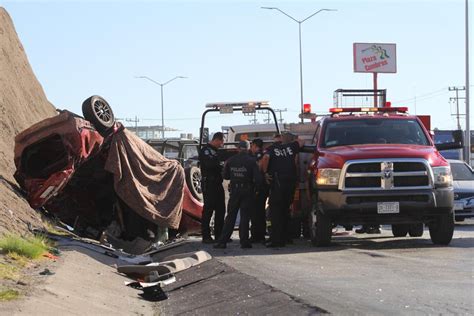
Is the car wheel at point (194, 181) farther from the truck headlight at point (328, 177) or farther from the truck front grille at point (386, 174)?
the truck front grille at point (386, 174)

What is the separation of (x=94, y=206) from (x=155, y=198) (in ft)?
4.80

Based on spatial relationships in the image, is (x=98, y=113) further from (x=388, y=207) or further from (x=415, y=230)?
(x=415, y=230)

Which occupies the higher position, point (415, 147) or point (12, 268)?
point (415, 147)

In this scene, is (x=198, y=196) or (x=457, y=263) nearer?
(x=457, y=263)

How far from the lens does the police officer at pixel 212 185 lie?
1360 cm

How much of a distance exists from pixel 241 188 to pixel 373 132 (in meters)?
2.46

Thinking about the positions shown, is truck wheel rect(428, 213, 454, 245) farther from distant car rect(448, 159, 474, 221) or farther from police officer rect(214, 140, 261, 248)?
distant car rect(448, 159, 474, 221)

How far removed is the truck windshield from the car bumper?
130 cm

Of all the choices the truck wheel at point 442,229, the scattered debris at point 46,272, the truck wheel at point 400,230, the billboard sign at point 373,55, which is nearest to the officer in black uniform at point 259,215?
the truck wheel at point 400,230

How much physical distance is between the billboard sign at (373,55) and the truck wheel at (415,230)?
3405 cm

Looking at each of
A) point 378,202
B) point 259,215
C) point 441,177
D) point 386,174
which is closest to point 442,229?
point 441,177

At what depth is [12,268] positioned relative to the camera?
8.30m

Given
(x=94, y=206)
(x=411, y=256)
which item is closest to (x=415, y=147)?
(x=411, y=256)

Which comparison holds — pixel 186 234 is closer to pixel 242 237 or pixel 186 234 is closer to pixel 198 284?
pixel 242 237
